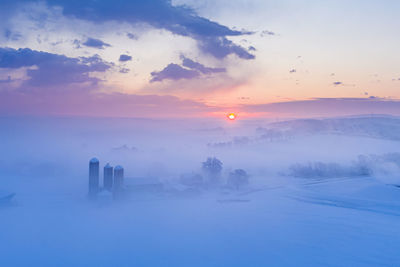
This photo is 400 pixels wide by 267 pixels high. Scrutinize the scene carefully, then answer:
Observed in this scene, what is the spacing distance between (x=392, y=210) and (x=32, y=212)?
58.2m

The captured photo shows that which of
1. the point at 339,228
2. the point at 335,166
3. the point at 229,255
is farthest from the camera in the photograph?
the point at 335,166

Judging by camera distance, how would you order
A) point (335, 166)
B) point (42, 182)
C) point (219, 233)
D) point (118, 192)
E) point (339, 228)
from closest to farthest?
point (219, 233), point (339, 228), point (118, 192), point (42, 182), point (335, 166)

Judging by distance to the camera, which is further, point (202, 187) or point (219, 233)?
point (202, 187)

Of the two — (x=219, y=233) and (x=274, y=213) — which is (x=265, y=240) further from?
(x=274, y=213)

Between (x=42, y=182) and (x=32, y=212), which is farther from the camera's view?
(x=42, y=182)

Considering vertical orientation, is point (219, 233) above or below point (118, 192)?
below

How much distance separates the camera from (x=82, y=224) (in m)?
36.7

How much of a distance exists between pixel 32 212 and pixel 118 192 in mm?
12504

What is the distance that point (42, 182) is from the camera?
2645 inches

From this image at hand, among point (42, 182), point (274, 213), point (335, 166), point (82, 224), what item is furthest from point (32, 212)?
point (335, 166)

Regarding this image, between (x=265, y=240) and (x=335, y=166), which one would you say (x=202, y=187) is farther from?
(x=335, y=166)

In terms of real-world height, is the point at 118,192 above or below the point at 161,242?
above

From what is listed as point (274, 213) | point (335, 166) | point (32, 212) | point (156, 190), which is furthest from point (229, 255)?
point (335, 166)

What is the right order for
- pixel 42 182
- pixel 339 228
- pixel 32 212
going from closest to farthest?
pixel 339 228 → pixel 32 212 → pixel 42 182
